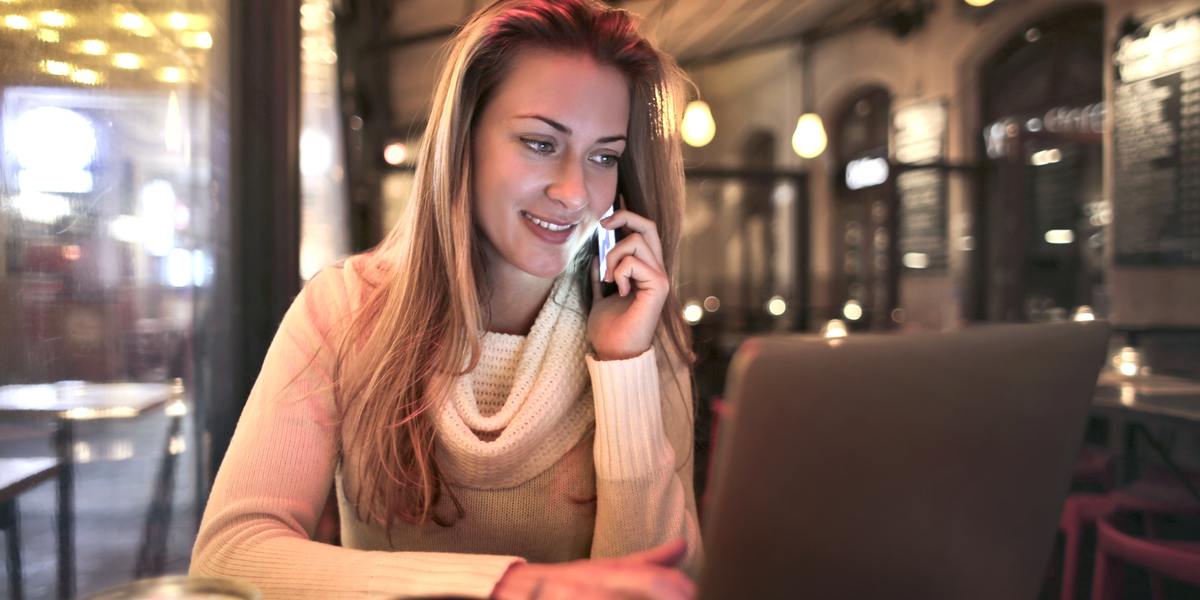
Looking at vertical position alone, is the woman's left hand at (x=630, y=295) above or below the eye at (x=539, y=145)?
below

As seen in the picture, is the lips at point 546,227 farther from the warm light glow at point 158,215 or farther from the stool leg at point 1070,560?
the stool leg at point 1070,560

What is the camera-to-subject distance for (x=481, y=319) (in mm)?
1265

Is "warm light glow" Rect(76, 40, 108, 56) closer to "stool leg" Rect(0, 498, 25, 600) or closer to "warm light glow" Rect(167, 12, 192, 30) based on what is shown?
"warm light glow" Rect(167, 12, 192, 30)

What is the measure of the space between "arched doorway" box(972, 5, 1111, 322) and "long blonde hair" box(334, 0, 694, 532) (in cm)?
463

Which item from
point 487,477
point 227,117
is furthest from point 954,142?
point 487,477

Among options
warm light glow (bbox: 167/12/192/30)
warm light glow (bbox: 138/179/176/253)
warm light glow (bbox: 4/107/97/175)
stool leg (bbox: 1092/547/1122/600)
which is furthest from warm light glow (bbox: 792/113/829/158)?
warm light glow (bbox: 4/107/97/175)

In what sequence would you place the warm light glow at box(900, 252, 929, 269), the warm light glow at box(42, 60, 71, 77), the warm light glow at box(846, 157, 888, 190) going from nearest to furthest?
1. the warm light glow at box(42, 60, 71, 77)
2. the warm light glow at box(900, 252, 929, 269)
3. the warm light glow at box(846, 157, 888, 190)

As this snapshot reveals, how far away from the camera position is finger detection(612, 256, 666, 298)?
1.27 metres

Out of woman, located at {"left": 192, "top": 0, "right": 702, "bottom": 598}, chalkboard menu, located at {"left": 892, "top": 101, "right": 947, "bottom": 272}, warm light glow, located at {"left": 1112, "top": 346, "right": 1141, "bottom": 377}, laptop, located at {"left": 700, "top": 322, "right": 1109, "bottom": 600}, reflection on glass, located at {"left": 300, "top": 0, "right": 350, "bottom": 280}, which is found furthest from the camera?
chalkboard menu, located at {"left": 892, "top": 101, "right": 947, "bottom": 272}

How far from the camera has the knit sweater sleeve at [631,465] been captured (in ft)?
3.84

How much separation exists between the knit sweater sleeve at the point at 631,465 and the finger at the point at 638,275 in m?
0.11

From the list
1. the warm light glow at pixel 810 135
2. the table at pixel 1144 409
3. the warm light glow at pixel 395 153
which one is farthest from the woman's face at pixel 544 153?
the warm light glow at pixel 810 135

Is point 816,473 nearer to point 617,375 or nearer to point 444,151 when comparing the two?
point 617,375

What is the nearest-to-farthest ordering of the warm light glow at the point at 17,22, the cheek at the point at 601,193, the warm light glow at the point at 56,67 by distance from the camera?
the warm light glow at the point at 17,22, the warm light glow at the point at 56,67, the cheek at the point at 601,193
